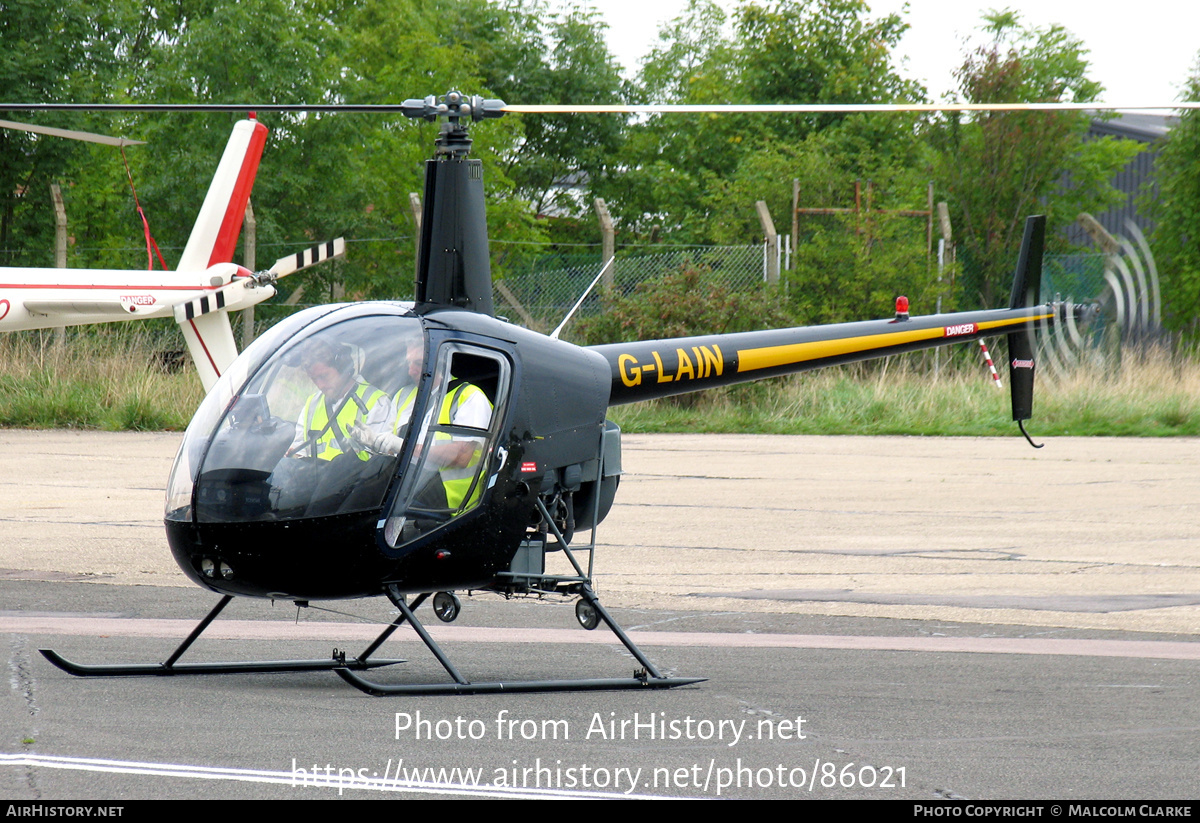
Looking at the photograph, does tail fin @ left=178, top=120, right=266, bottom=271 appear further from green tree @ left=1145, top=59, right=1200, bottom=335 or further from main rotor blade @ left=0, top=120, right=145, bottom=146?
green tree @ left=1145, top=59, right=1200, bottom=335

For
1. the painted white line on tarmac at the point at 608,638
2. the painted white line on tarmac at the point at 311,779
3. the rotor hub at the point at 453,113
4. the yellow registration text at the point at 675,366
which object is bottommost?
the painted white line on tarmac at the point at 608,638

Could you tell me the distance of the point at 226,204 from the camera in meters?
20.8

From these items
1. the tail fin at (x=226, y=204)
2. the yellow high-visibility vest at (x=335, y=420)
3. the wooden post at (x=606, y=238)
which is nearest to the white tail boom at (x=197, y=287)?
the tail fin at (x=226, y=204)

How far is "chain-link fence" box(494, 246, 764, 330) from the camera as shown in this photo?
75.0 ft

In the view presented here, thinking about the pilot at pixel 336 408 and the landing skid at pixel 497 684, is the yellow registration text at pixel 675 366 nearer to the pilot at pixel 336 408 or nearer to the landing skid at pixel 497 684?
the landing skid at pixel 497 684

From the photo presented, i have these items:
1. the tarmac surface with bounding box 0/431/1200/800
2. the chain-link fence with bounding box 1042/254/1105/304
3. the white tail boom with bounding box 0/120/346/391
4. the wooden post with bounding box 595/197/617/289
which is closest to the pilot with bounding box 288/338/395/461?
the tarmac surface with bounding box 0/431/1200/800

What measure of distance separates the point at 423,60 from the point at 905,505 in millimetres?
28916

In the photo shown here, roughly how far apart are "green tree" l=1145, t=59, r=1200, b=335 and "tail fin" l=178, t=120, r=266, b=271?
15410 millimetres

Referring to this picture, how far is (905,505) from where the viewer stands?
12719 mm

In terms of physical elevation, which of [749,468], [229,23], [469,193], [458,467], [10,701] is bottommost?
[749,468]

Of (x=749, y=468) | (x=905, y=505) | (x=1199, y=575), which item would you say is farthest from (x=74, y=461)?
(x=1199, y=575)

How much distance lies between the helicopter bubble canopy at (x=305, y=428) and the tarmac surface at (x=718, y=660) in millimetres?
878

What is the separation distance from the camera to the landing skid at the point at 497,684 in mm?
5848

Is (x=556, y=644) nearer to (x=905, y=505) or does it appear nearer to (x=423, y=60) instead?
(x=905, y=505)
